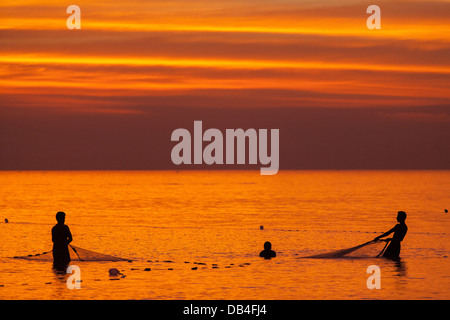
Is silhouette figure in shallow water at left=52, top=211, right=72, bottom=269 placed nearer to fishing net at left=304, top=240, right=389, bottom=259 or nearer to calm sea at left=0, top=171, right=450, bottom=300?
calm sea at left=0, top=171, right=450, bottom=300

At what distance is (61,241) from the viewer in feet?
99.0

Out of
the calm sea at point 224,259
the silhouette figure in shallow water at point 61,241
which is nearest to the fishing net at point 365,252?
the calm sea at point 224,259

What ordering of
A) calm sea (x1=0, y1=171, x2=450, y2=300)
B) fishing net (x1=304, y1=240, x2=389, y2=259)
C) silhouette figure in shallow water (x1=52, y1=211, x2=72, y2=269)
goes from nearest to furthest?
1. calm sea (x1=0, y1=171, x2=450, y2=300)
2. silhouette figure in shallow water (x1=52, y1=211, x2=72, y2=269)
3. fishing net (x1=304, y1=240, x2=389, y2=259)

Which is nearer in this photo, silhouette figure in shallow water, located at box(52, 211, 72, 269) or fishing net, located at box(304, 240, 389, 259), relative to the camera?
silhouette figure in shallow water, located at box(52, 211, 72, 269)

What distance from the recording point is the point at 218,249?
44.1m

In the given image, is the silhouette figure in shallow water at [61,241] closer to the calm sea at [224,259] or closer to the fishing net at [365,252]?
the calm sea at [224,259]

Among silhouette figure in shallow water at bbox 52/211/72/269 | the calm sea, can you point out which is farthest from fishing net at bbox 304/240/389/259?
silhouette figure in shallow water at bbox 52/211/72/269

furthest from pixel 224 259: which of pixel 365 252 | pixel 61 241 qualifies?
pixel 61 241

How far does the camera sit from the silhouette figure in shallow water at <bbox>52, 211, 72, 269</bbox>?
2920 cm

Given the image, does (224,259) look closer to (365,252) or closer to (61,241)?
(365,252)

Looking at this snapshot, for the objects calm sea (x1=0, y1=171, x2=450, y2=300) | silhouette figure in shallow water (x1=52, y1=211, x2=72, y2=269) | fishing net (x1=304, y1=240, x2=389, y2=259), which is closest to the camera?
calm sea (x1=0, y1=171, x2=450, y2=300)

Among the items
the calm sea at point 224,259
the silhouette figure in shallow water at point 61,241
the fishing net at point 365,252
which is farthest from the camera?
the fishing net at point 365,252

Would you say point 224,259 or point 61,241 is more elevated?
point 61,241

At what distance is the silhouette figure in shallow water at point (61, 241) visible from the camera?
2920cm
